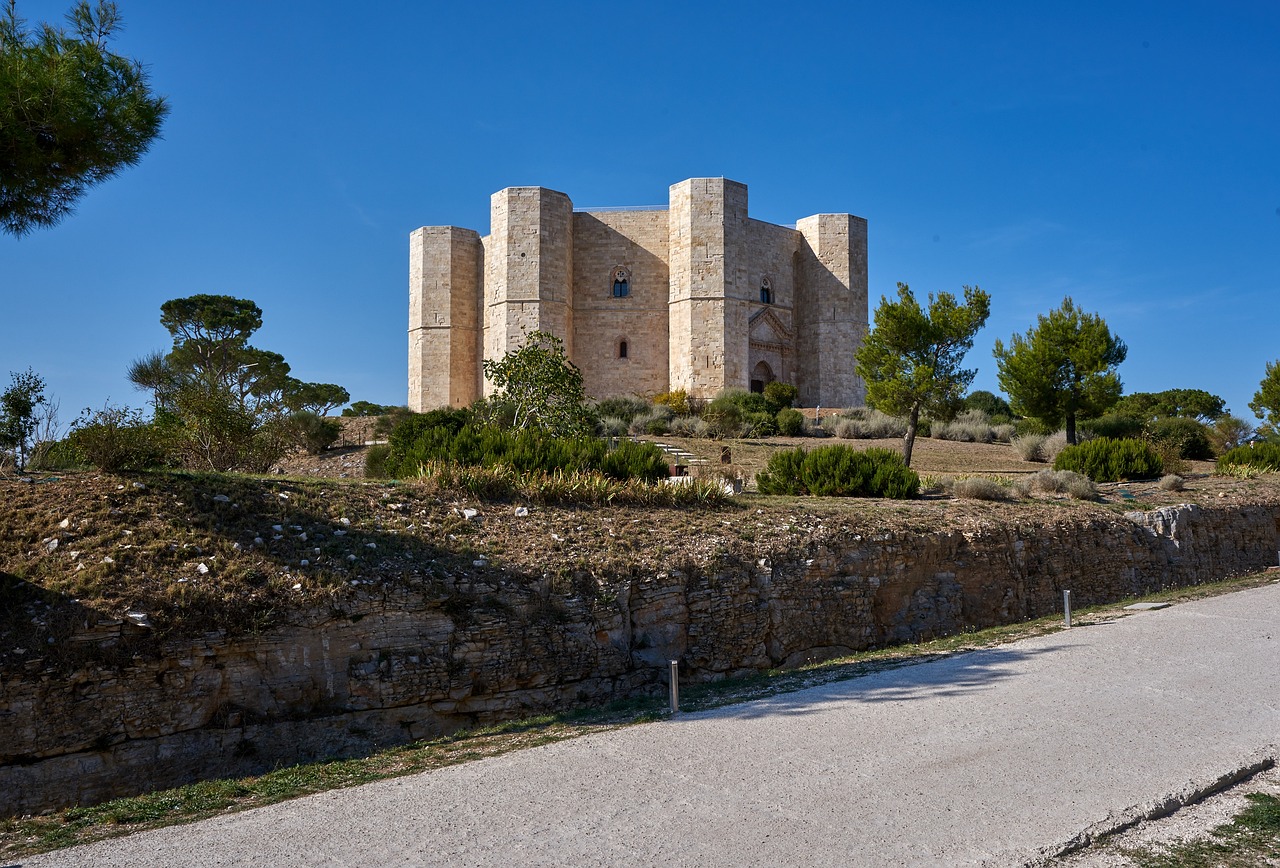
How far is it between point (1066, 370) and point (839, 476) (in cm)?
1403

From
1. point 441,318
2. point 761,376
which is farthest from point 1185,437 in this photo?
point 441,318

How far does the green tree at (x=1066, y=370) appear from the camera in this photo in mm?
23703

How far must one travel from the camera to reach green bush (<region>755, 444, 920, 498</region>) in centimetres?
1353

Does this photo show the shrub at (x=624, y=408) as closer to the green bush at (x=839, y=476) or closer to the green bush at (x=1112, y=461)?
the green bush at (x=1112, y=461)

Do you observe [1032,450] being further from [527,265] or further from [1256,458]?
[527,265]

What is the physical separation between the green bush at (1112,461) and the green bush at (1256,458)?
106 inches

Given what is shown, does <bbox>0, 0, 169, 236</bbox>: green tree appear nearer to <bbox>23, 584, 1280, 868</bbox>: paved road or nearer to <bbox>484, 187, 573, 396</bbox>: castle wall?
<bbox>23, 584, 1280, 868</bbox>: paved road

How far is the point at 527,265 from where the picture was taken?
34.7 m

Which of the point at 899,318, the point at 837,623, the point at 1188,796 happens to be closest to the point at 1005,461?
the point at 899,318

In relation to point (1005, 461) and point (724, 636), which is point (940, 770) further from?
point (1005, 461)

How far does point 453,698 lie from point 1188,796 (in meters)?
4.59

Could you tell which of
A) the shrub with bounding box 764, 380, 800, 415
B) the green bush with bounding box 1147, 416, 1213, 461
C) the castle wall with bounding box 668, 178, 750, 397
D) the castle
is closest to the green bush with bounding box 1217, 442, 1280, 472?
the green bush with bounding box 1147, 416, 1213, 461

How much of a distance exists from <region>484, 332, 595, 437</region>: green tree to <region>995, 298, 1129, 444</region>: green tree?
14.5 m

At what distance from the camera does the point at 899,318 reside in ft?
70.3
